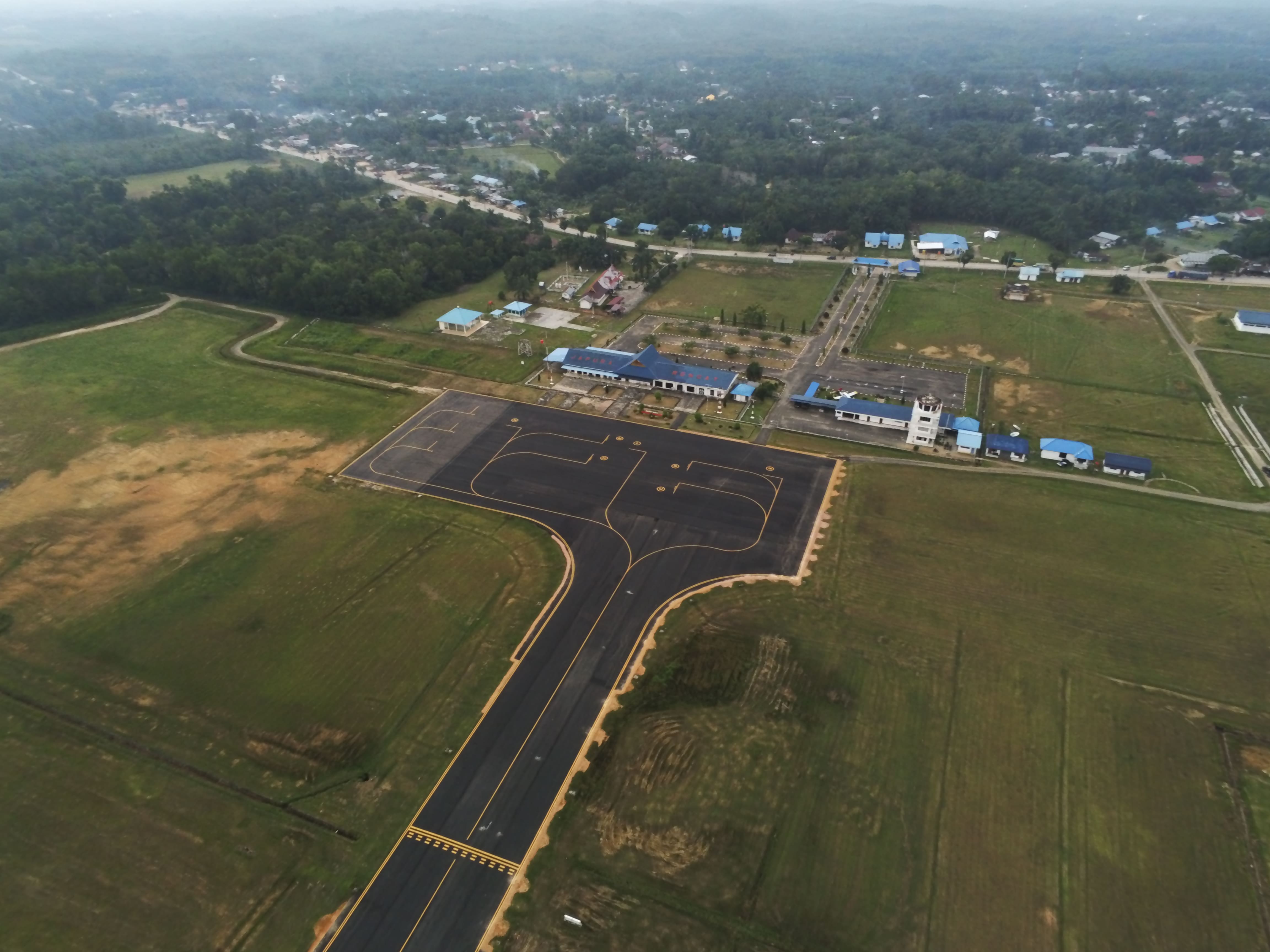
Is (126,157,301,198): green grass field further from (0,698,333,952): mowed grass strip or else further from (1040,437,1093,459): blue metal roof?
(1040,437,1093,459): blue metal roof

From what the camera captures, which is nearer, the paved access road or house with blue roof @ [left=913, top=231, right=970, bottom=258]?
the paved access road

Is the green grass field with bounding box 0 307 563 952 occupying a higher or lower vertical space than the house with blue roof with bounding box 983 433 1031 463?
lower

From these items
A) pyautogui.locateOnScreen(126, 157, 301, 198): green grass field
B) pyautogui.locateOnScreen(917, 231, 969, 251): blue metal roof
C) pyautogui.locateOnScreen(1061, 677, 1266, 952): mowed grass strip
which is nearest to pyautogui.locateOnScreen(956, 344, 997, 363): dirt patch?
pyautogui.locateOnScreen(917, 231, 969, 251): blue metal roof

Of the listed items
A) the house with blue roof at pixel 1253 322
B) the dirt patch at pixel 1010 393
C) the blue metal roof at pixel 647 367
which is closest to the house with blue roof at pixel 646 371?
the blue metal roof at pixel 647 367

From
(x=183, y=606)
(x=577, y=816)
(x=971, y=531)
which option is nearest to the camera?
(x=577, y=816)

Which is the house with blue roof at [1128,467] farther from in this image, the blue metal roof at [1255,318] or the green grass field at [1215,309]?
the blue metal roof at [1255,318]

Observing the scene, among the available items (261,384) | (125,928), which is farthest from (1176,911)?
(261,384)

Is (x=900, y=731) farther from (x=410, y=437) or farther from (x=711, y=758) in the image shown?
(x=410, y=437)
